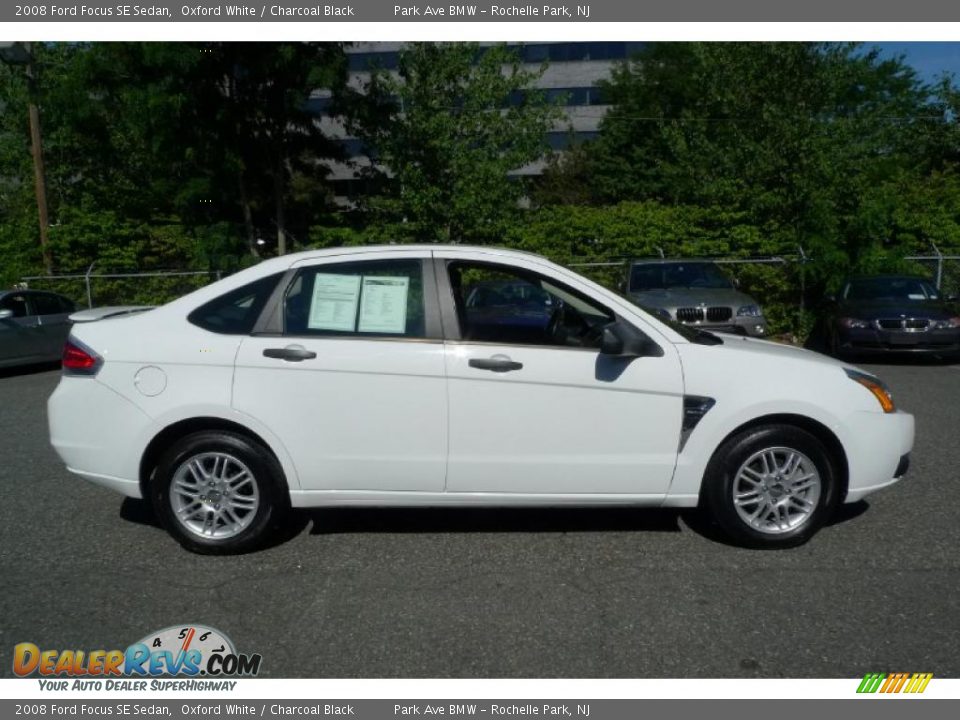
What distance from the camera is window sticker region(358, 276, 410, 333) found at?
15.6ft

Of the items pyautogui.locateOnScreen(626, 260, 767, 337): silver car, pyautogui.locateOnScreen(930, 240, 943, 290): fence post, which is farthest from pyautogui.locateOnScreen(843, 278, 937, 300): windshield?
pyautogui.locateOnScreen(930, 240, 943, 290): fence post

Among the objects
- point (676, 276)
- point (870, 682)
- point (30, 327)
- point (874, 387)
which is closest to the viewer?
point (870, 682)

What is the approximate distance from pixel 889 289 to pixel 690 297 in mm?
3827

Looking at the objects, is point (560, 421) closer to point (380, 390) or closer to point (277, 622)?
point (380, 390)

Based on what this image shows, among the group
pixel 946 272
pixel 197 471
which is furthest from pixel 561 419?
pixel 946 272

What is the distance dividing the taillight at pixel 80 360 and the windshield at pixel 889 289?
40.1 feet

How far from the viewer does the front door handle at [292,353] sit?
465cm

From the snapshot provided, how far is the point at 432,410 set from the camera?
4633 mm

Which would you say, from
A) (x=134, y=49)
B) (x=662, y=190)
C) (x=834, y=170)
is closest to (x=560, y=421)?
(x=834, y=170)

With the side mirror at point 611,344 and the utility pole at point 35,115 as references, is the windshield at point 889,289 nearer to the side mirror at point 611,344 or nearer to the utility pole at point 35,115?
the side mirror at point 611,344

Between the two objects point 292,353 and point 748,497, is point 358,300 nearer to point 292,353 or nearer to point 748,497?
point 292,353

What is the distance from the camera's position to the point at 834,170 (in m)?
16.5

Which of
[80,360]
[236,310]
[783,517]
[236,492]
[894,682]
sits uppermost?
[236,310]

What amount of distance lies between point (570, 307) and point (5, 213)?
103 ft
